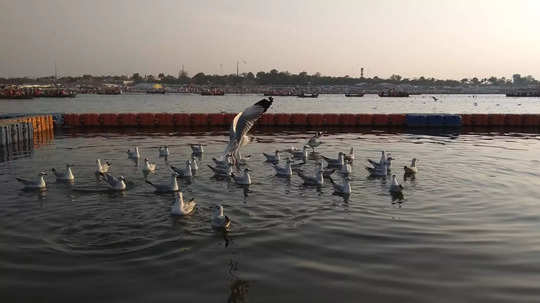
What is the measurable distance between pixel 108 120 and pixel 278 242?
105 feet

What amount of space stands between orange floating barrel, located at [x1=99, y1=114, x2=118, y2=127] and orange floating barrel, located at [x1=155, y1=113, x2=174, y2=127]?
3.49 metres

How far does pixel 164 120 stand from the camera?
39594 mm

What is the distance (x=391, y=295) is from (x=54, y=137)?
94.5 ft

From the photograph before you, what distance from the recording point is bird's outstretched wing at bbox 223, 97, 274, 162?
15.7m

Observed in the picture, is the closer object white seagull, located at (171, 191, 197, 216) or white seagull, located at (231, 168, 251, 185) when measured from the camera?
white seagull, located at (171, 191, 197, 216)

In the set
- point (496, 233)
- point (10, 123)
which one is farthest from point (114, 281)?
point (10, 123)

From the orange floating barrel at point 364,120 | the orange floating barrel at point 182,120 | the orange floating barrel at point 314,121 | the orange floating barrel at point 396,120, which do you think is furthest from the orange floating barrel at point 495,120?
the orange floating barrel at point 182,120

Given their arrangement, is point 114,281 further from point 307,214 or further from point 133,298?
point 307,214

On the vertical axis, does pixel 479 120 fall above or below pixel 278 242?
above

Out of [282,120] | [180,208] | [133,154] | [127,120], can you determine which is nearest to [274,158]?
[133,154]

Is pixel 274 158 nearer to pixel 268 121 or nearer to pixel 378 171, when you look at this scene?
pixel 378 171

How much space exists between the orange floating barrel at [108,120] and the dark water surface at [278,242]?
20.7m

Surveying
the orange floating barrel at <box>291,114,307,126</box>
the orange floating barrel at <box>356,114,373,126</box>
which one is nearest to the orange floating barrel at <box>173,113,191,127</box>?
the orange floating barrel at <box>291,114,307,126</box>

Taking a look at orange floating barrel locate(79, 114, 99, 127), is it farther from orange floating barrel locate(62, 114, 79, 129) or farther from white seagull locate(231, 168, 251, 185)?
white seagull locate(231, 168, 251, 185)
